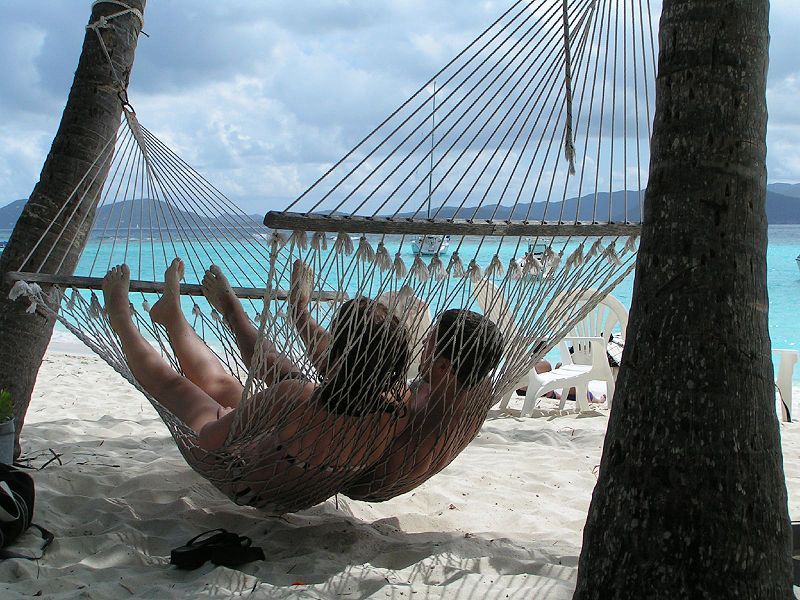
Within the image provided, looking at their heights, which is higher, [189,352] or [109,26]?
[109,26]

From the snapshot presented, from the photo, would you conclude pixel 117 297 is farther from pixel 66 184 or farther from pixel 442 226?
pixel 442 226

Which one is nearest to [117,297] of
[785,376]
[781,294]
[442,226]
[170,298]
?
[170,298]

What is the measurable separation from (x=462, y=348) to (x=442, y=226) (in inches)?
13.0

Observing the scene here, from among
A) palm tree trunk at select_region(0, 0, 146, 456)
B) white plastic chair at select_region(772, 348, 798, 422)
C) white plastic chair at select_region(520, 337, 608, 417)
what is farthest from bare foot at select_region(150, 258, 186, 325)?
white plastic chair at select_region(772, 348, 798, 422)

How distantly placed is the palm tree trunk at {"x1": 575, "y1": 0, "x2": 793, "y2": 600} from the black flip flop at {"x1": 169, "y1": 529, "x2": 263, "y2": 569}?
0.91m

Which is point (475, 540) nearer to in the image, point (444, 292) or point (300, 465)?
point (300, 465)

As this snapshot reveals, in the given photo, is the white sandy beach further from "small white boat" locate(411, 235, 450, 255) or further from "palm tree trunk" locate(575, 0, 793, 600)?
"small white boat" locate(411, 235, 450, 255)

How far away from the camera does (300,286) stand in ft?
5.47

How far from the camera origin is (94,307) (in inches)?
81.9

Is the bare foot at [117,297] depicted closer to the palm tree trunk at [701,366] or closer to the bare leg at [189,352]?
the bare leg at [189,352]

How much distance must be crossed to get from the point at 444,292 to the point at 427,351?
0.17 meters

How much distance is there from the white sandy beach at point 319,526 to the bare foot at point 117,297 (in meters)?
0.52

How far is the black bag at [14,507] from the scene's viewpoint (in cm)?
174

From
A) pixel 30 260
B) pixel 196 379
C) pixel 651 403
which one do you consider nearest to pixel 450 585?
pixel 651 403
